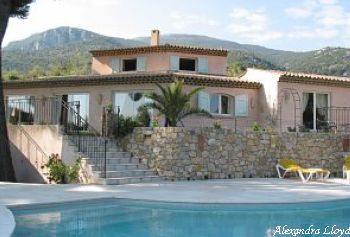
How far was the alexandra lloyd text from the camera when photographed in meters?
12.0

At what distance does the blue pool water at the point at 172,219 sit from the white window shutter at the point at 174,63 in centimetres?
1625

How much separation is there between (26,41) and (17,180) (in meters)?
103

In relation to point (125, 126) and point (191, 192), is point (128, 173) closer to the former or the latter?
point (125, 126)

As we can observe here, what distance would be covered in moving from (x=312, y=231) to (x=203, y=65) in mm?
20351

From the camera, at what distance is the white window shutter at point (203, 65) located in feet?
104

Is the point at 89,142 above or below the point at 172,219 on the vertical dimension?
above

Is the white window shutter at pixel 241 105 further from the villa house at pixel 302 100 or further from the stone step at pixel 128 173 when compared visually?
the stone step at pixel 128 173

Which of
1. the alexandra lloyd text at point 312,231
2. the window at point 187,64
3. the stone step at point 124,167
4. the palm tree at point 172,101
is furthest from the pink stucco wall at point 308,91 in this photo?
the alexandra lloyd text at point 312,231

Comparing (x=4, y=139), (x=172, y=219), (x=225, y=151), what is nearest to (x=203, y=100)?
(x=225, y=151)

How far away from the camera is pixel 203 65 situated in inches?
1254

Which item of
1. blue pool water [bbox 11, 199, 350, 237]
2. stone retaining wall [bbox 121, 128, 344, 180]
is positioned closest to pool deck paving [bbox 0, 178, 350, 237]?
blue pool water [bbox 11, 199, 350, 237]

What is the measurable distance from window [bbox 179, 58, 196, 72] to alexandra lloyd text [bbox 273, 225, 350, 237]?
19.6m

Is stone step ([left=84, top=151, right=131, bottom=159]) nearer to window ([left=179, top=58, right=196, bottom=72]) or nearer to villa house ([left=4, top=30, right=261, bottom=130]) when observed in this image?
villa house ([left=4, top=30, right=261, bottom=130])

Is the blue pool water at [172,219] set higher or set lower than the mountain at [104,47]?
lower
